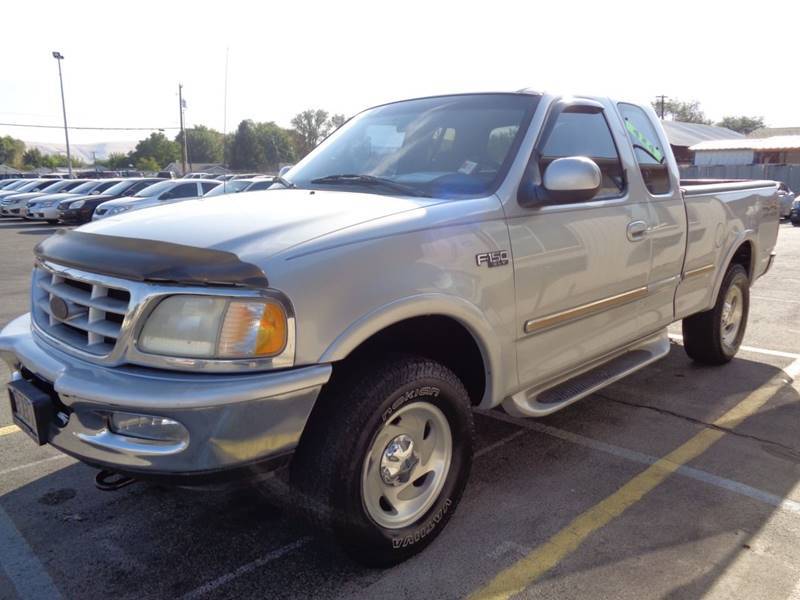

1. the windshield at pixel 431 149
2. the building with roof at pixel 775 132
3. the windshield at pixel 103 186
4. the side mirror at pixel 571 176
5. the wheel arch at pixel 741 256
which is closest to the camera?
the side mirror at pixel 571 176

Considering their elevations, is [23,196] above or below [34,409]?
below

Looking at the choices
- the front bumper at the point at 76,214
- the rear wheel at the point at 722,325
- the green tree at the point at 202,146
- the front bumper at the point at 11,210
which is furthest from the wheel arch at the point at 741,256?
the green tree at the point at 202,146

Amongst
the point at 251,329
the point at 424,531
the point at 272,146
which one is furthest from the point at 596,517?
the point at 272,146

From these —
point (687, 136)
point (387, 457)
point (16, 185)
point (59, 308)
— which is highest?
point (687, 136)

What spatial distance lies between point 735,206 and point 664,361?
141 cm

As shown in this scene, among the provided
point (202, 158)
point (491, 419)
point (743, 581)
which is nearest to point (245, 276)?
point (743, 581)

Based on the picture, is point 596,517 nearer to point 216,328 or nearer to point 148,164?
point 216,328

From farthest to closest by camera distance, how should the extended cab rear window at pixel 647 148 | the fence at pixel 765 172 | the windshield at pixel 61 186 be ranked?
the fence at pixel 765 172 → the windshield at pixel 61 186 → the extended cab rear window at pixel 647 148

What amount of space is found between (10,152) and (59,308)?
12864 centimetres

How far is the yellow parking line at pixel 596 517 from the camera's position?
106 inches

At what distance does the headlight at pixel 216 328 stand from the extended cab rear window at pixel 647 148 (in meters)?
2.85

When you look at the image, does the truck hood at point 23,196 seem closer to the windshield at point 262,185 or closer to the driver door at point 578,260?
the windshield at point 262,185

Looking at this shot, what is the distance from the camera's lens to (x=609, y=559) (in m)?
2.85

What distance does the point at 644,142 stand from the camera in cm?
445
